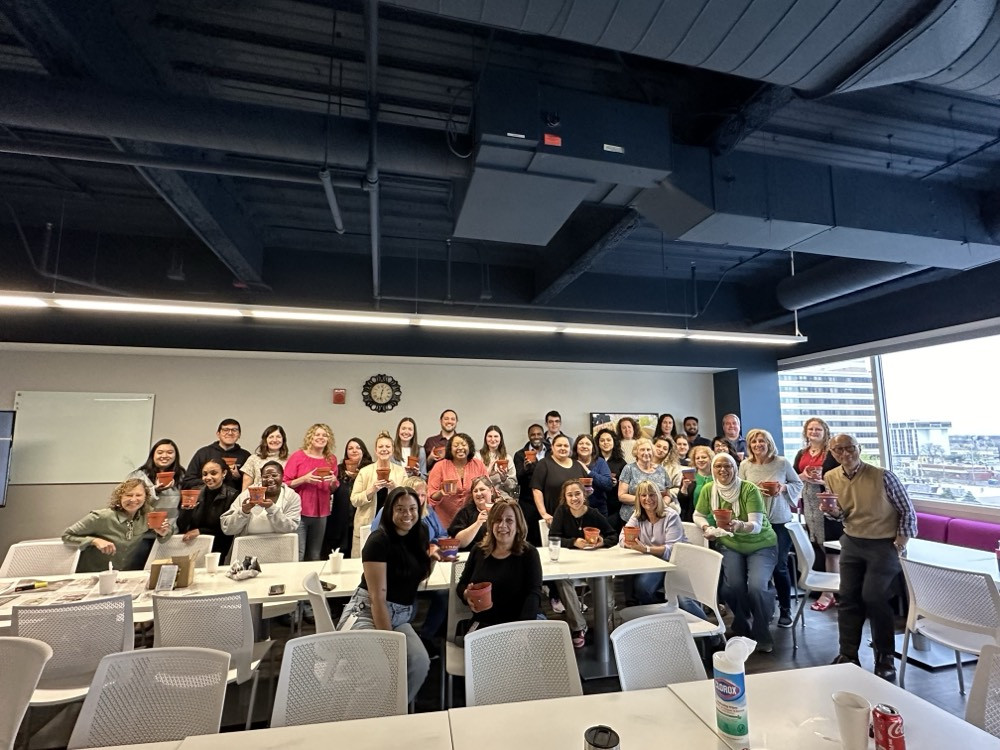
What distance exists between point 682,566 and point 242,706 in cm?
290

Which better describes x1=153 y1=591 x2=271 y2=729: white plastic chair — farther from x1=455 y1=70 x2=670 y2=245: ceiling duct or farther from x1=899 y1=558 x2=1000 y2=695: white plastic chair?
x1=899 y1=558 x2=1000 y2=695: white plastic chair

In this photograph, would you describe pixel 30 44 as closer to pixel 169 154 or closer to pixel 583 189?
pixel 169 154

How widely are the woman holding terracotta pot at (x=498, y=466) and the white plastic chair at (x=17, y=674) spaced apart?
10.4 feet

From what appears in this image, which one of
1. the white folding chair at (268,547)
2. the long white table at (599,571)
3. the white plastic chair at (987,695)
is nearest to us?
the white plastic chair at (987,695)

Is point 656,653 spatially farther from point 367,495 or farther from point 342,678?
point 367,495

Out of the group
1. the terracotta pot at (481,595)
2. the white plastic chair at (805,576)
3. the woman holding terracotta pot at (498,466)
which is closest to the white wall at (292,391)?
the woman holding terracotta pot at (498,466)

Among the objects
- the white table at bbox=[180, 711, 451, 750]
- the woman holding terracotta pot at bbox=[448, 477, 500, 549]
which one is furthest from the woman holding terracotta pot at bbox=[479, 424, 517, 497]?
the white table at bbox=[180, 711, 451, 750]

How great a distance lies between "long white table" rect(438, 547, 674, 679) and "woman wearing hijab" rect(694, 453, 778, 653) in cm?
66

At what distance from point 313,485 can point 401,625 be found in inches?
83.8

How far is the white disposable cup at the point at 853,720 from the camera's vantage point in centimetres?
134

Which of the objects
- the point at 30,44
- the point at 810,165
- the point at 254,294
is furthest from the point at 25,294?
the point at 810,165

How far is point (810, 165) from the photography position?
12.3 ft

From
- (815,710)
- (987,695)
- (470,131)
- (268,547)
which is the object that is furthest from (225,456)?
(987,695)

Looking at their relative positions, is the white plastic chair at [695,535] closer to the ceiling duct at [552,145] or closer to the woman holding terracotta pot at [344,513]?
the ceiling duct at [552,145]
